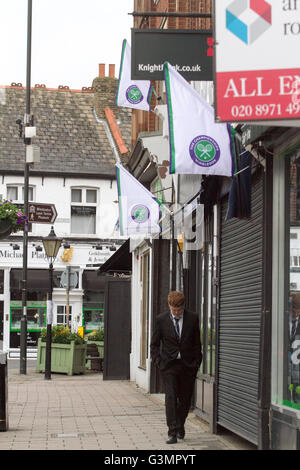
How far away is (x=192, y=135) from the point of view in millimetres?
9578

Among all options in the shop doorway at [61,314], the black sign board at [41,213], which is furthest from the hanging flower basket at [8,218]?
the shop doorway at [61,314]

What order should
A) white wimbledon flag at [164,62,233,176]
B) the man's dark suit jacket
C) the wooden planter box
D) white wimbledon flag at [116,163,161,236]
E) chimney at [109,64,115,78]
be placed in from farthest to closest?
chimney at [109,64,115,78] < the wooden planter box < white wimbledon flag at [116,163,161,236] < the man's dark suit jacket < white wimbledon flag at [164,62,233,176]

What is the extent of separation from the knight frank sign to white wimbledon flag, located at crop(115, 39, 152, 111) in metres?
7.08

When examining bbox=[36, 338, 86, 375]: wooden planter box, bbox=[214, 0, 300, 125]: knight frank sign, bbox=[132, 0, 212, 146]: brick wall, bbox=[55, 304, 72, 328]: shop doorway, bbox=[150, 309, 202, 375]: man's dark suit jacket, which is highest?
bbox=[132, 0, 212, 146]: brick wall

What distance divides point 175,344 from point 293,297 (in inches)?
84.3

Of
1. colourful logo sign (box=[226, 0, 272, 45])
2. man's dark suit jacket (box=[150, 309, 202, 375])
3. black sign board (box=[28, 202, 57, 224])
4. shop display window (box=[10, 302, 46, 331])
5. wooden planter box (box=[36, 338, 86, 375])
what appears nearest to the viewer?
colourful logo sign (box=[226, 0, 272, 45])

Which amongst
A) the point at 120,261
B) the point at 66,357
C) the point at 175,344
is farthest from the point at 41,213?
the point at 175,344

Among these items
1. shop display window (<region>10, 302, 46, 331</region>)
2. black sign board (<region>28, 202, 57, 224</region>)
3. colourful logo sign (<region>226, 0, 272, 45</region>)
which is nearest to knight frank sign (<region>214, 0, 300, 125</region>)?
colourful logo sign (<region>226, 0, 272, 45</region>)

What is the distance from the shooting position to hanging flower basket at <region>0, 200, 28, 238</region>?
1285 cm

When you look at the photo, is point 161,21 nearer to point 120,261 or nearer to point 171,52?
point 120,261

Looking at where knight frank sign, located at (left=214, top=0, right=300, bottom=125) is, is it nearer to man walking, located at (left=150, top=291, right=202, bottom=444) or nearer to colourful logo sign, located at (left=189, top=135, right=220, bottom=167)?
colourful logo sign, located at (left=189, top=135, right=220, bottom=167)

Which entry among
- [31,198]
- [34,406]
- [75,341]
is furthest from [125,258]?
[31,198]

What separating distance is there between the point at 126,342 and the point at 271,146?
44.2 ft

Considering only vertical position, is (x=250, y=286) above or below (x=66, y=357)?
above
